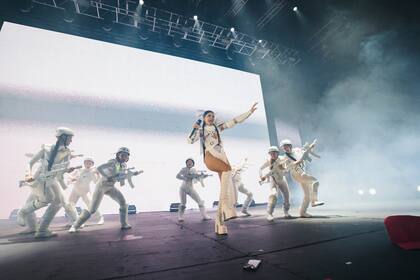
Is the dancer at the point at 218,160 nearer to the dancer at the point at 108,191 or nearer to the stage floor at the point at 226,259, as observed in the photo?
the stage floor at the point at 226,259

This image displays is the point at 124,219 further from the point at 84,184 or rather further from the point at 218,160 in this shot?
the point at 218,160

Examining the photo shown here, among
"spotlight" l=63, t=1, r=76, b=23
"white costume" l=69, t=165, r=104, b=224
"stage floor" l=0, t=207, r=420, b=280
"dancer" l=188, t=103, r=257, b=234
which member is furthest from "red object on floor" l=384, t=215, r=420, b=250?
"spotlight" l=63, t=1, r=76, b=23

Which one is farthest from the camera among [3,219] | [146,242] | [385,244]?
[3,219]

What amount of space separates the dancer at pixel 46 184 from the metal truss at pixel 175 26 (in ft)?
21.1

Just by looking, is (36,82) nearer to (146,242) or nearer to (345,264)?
(146,242)

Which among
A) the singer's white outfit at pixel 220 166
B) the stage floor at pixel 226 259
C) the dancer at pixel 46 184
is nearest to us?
the stage floor at pixel 226 259

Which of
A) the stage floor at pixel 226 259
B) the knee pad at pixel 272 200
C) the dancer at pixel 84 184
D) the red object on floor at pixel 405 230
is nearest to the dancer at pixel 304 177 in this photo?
the knee pad at pixel 272 200

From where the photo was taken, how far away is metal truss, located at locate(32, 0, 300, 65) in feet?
26.6

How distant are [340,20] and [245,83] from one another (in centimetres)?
472

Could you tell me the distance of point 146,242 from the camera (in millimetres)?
2805

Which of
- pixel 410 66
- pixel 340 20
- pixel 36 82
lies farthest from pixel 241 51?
pixel 36 82

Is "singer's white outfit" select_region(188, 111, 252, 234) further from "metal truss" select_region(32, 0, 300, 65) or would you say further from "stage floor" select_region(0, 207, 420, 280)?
"metal truss" select_region(32, 0, 300, 65)

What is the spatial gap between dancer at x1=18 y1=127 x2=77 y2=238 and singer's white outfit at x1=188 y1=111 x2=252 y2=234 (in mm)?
2734

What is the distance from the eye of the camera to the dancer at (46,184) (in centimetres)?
387
